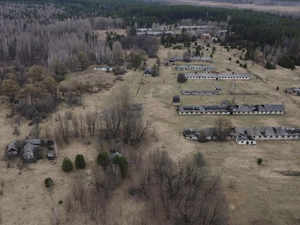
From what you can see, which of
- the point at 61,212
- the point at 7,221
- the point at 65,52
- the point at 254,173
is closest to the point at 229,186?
Result: the point at 254,173

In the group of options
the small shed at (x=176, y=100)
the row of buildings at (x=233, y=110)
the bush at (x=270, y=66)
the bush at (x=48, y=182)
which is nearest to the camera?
the bush at (x=48, y=182)

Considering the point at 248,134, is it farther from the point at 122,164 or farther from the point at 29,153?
the point at 29,153

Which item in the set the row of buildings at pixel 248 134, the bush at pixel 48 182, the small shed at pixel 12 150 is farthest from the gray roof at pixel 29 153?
the row of buildings at pixel 248 134

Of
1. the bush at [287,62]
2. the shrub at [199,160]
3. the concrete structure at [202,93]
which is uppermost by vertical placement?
the bush at [287,62]

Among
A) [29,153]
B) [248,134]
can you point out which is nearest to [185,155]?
[248,134]

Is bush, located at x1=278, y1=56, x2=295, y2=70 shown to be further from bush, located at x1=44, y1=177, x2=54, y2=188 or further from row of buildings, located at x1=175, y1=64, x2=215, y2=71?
bush, located at x1=44, y1=177, x2=54, y2=188

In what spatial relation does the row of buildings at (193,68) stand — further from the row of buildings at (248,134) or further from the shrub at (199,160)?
the shrub at (199,160)
